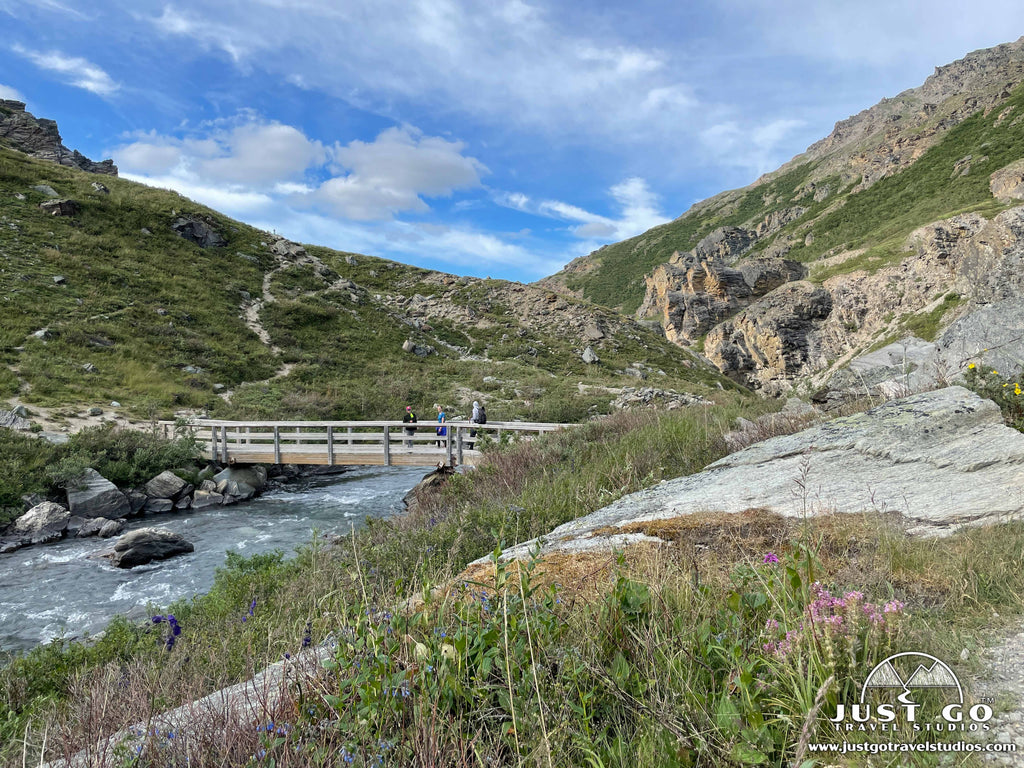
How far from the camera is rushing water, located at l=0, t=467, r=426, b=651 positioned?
756cm

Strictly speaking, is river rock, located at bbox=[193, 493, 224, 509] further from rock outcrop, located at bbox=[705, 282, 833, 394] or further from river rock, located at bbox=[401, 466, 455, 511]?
rock outcrop, located at bbox=[705, 282, 833, 394]

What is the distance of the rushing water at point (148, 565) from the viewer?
7559 mm

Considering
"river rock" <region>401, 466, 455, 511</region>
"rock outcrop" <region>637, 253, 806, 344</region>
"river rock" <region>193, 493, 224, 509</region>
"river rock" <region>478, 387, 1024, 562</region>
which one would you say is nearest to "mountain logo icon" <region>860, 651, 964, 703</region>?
"river rock" <region>478, 387, 1024, 562</region>

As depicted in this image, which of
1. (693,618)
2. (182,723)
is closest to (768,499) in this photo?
(693,618)

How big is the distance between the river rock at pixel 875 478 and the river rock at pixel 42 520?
12.4m

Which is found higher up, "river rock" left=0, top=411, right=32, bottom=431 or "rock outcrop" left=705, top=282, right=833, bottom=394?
"rock outcrop" left=705, top=282, right=833, bottom=394

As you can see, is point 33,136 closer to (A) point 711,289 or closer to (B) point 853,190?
(A) point 711,289

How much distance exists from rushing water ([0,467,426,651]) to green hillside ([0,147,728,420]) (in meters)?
8.77

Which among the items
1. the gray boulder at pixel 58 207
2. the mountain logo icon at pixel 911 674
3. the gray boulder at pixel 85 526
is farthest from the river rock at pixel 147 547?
the gray boulder at pixel 58 207

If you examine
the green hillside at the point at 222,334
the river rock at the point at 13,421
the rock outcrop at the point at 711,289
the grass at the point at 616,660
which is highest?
Result: the rock outcrop at the point at 711,289

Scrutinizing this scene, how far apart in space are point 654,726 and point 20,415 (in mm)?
20586

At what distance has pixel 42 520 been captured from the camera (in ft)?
36.0

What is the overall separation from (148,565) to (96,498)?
4.10 metres

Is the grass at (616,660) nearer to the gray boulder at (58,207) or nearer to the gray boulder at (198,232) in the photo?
the gray boulder at (58,207)
